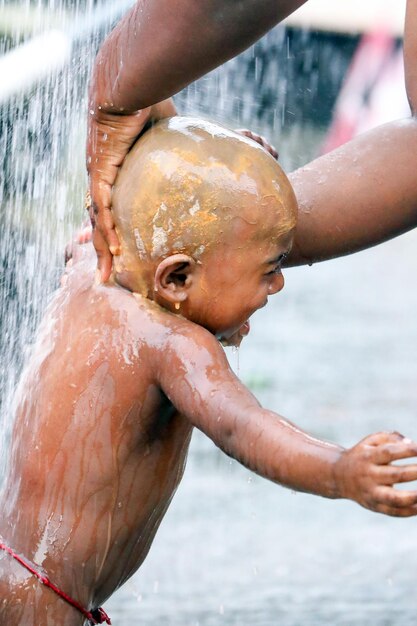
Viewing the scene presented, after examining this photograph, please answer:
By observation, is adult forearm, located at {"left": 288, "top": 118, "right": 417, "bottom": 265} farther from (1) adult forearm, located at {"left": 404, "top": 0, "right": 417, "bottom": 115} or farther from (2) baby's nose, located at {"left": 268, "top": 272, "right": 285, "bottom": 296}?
(2) baby's nose, located at {"left": 268, "top": 272, "right": 285, "bottom": 296}

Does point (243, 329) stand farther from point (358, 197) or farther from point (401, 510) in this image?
point (401, 510)

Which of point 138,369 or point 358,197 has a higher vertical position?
point 358,197

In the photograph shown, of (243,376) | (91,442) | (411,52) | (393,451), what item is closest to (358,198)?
(411,52)

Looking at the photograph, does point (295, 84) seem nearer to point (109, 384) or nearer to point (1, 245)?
point (1, 245)

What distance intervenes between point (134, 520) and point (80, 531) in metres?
0.11

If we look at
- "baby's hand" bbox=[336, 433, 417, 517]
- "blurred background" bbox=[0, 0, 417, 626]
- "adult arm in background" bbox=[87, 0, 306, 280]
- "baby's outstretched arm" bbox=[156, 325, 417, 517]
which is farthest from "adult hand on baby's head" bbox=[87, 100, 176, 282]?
"baby's hand" bbox=[336, 433, 417, 517]

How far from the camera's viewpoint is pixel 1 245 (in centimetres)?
579

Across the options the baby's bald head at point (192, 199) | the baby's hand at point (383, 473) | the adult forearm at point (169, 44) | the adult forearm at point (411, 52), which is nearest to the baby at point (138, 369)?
the baby's bald head at point (192, 199)

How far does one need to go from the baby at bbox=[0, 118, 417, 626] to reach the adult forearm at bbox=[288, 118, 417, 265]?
11.2 inches

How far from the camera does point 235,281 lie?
2.28 m

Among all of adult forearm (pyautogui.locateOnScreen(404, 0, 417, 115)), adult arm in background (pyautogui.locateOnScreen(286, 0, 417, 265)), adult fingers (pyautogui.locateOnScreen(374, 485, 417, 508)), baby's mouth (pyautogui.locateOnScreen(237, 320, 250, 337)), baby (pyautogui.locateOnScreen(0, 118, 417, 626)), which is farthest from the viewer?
adult forearm (pyautogui.locateOnScreen(404, 0, 417, 115))

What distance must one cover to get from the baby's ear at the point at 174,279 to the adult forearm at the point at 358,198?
0.38 meters

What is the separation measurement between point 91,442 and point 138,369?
17 cm

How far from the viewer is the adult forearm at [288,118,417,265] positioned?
2.62 meters
